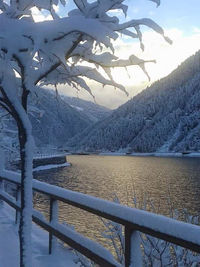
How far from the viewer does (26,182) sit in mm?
3459

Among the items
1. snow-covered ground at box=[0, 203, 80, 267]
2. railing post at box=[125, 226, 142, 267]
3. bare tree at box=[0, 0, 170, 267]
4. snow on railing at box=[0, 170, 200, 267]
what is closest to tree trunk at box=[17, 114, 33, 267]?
bare tree at box=[0, 0, 170, 267]

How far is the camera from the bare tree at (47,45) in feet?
9.30

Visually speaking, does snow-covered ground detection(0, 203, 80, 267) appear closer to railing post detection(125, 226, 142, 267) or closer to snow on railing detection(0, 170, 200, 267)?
snow on railing detection(0, 170, 200, 267)

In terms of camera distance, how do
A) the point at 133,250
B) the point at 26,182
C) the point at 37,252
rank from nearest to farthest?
the point at 133,250 → the point at 26,182 → the point at 37,252

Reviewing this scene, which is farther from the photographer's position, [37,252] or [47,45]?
[37,252]

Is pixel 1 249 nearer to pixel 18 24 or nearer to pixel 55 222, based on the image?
pixel 55 222

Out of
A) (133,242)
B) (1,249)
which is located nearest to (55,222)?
(1,249)

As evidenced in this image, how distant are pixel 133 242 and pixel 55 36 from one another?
6.19 feet

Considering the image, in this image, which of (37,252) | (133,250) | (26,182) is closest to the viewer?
(133,250)

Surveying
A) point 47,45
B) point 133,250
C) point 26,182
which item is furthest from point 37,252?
point 47,45

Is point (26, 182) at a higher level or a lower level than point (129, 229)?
higher

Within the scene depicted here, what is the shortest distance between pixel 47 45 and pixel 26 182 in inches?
53.3

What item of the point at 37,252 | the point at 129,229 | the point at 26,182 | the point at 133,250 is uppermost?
the point at 26,182

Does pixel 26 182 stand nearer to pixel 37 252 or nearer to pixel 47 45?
pixel 47 45
